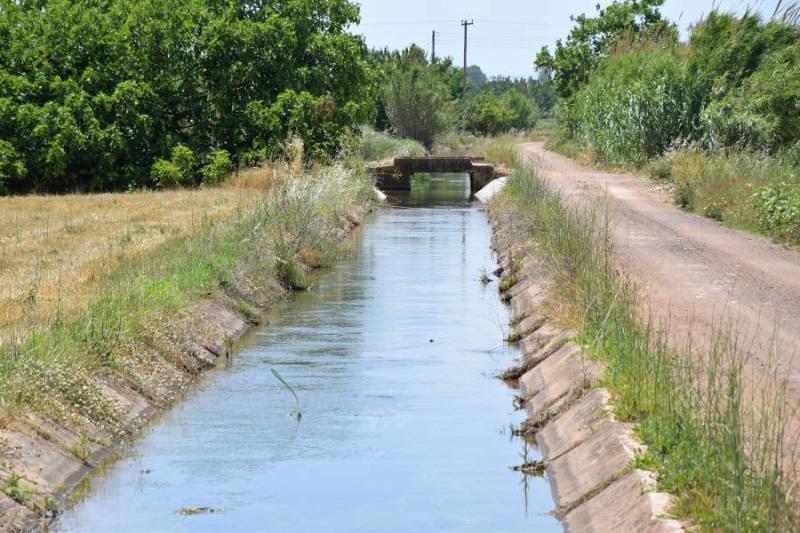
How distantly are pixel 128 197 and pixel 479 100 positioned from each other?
72.0 meters

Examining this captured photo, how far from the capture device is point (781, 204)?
21.5 m

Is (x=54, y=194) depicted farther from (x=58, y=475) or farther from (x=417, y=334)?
(x=58, y=475)

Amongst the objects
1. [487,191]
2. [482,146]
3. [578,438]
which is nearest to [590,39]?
[482,146]

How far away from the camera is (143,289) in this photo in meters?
14.6

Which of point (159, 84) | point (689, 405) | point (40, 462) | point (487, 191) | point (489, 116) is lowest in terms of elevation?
point (40, 462)

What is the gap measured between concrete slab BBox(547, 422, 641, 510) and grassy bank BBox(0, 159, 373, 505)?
12.5 ft

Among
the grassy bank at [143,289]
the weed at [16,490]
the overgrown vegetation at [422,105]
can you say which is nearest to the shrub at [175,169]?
the grassy bank at [143,289]

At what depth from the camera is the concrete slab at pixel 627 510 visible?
24.2ft

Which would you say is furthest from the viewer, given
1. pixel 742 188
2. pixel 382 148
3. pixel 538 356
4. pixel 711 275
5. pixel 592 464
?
pixel 382 148

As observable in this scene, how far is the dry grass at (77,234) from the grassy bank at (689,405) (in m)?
5.38

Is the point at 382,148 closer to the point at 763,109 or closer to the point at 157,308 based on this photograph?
the point at 763,109

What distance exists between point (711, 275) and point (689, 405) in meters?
9.57

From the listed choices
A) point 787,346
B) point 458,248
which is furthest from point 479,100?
point 787,346

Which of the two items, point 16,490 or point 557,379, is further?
point 557,379
